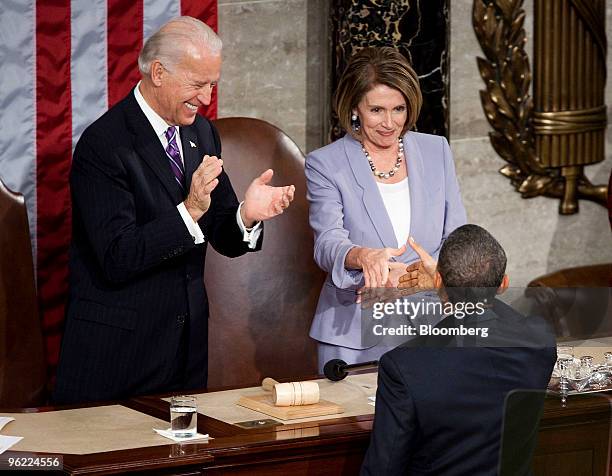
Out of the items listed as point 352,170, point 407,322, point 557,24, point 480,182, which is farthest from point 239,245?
point 557,24

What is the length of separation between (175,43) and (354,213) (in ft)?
2.63

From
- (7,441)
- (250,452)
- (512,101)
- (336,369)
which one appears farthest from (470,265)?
(512,101)

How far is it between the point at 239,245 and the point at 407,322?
130 centimetres

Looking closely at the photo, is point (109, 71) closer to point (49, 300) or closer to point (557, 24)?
point (49, 300)

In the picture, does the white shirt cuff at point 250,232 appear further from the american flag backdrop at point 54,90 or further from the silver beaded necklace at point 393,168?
the american flag backdrop at point 54,90

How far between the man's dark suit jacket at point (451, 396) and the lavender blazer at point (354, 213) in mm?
1112

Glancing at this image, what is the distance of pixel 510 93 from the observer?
5465 mm

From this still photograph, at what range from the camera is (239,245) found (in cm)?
358

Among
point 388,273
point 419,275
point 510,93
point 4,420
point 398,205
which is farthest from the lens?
point 510,93

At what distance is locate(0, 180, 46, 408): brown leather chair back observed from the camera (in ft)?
13.8

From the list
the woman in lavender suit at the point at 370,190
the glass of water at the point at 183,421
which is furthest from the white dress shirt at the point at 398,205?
the glass of water at the point at 183,421

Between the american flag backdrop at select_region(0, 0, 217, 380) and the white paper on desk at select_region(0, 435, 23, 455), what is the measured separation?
6.75 feet

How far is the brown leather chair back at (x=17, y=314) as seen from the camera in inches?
166

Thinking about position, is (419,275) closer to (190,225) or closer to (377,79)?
(190,225)
